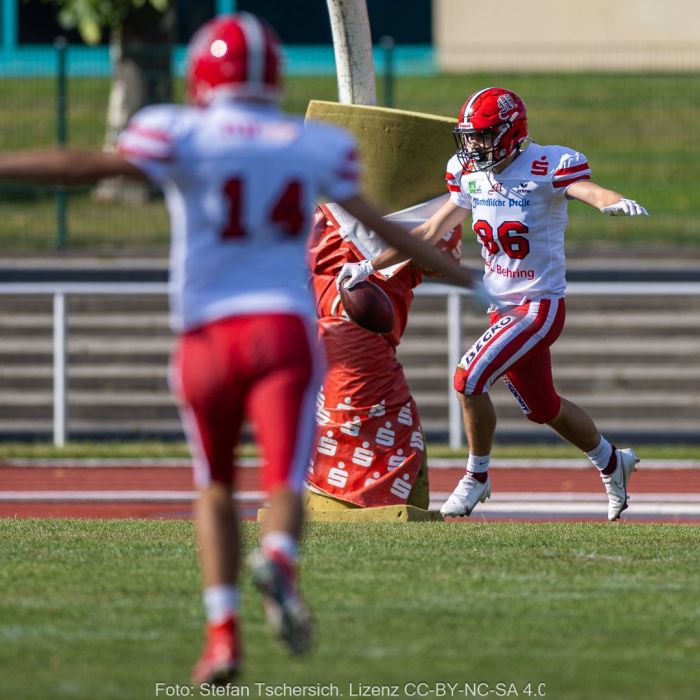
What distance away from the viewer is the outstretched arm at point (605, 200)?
24.2 feet

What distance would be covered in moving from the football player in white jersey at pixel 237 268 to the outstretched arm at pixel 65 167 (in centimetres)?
4

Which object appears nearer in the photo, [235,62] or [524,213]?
[235,62]

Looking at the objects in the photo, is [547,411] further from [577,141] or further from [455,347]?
[577,141]

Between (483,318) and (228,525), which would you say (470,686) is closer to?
(228,525)

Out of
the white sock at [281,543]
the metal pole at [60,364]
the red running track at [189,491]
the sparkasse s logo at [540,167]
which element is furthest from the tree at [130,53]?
the white sock at [281,543]

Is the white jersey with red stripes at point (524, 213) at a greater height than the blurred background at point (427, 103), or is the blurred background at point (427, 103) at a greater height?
the white jersey with red stripes at point (524, 213)

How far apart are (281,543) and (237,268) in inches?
30.1

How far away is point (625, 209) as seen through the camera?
7.42m

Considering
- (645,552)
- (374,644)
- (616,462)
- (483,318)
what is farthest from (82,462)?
(374,644)

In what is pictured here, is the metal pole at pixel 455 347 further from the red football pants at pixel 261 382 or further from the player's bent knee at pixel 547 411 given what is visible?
the red football pants at pixel 261 382

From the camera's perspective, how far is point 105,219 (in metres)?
18.2

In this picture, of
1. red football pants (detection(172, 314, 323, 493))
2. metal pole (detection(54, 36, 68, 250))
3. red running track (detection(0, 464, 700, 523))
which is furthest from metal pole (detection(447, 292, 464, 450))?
red football pants (detection(172, 314, 323, 493))

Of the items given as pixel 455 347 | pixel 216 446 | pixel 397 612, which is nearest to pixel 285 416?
pixel 216 446

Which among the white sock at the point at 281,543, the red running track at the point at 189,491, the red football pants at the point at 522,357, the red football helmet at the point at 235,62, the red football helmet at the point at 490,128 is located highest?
the red football helmet at the point at 235,62
